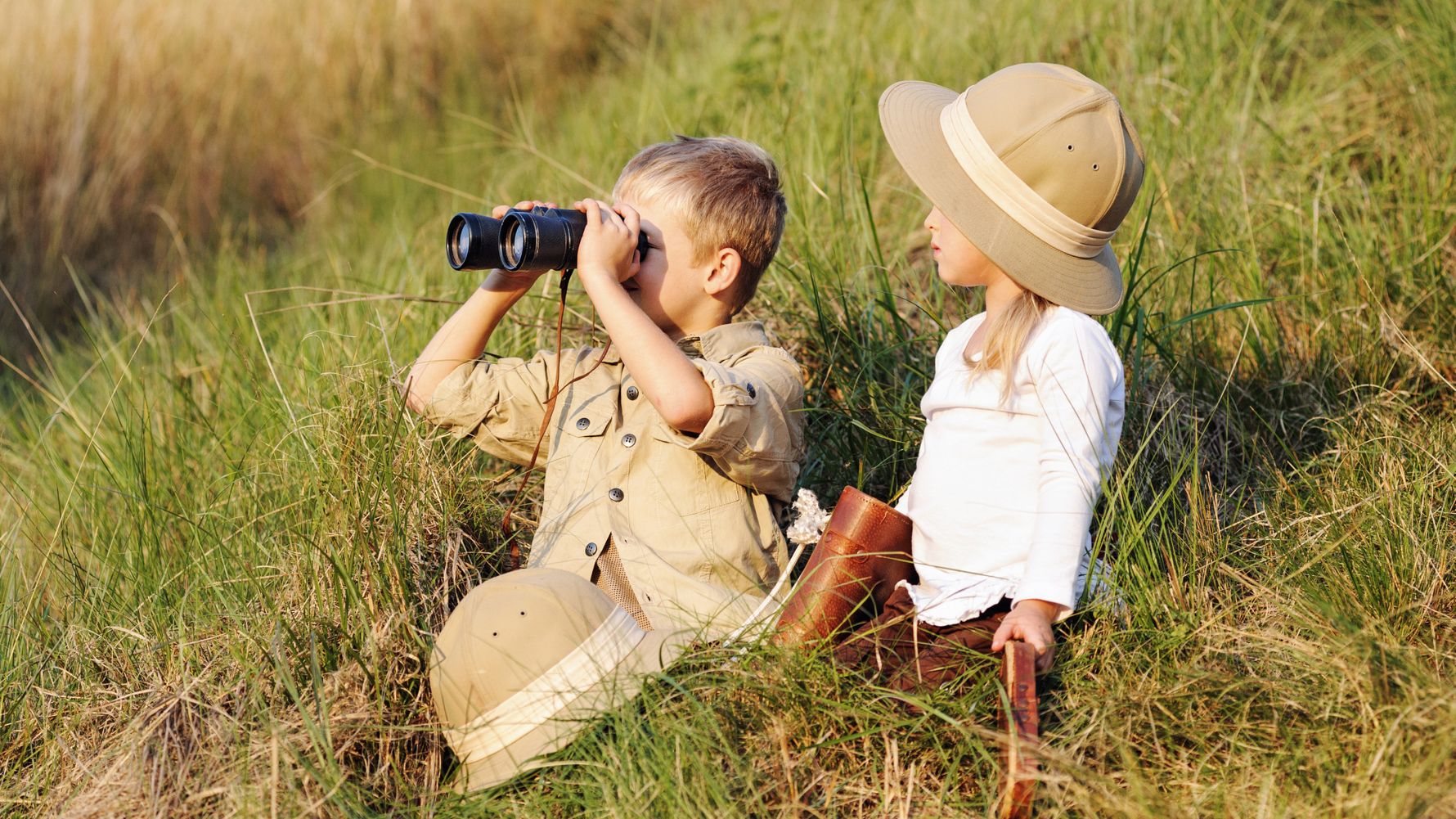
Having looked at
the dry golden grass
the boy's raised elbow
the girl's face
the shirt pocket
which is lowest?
the dry golden grass

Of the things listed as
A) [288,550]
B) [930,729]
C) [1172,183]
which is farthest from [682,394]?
[1172,183]

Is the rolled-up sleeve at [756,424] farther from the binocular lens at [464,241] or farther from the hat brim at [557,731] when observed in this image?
the binocular lens at [464,241]

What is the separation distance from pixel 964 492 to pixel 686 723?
2.06 feet

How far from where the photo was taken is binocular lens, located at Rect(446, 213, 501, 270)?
7.48 feet

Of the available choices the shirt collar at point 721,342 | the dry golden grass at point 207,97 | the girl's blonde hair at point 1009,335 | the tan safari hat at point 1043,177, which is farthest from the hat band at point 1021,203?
the dry golden grass at point 207,97

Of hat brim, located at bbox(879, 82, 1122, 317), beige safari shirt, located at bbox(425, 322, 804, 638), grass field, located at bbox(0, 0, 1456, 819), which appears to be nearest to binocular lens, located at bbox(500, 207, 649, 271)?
beige safari shirt, located at bbox(425, 322, 804, 638)

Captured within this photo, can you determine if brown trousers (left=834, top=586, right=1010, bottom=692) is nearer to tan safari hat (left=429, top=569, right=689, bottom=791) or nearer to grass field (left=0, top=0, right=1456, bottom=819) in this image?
grass field (left=0, top=0, right=1456, bottom=819)

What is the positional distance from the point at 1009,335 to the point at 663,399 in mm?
619

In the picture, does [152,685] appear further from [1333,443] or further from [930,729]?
[1333,443]

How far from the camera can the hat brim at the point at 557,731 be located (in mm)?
1984

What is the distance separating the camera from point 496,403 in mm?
2545

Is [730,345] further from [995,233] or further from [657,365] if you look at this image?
[995,233]

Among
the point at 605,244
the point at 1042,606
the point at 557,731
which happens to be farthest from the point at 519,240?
the point at 1042,606

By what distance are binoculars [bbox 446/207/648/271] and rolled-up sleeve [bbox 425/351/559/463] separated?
0.30 metres
